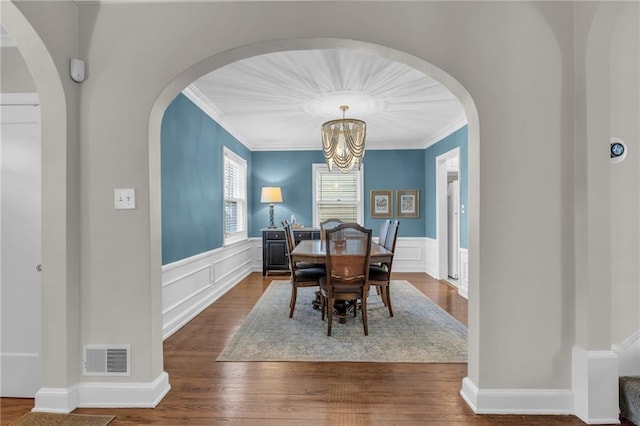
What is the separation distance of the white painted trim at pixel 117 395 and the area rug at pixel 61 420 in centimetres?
10

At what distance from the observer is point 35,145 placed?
6.91 ft

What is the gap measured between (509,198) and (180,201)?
3.00 m

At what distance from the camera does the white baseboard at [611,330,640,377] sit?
6.40 ft

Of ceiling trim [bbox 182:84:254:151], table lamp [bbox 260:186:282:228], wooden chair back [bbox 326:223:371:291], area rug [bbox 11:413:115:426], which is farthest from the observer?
table lamp [bbox 260:186:282:228]

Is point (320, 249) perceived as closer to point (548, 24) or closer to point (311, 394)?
point (311, 394)

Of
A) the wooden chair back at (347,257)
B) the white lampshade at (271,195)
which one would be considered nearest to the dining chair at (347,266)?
the wooden chair back at (347,257)

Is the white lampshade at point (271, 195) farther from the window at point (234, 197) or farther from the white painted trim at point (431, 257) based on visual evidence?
the white painted trim at point (431, 257)

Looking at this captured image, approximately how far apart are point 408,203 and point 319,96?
3.34 m

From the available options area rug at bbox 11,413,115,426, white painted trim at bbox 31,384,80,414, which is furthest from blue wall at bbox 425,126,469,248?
white painted trim at bbox 31,384,80,414

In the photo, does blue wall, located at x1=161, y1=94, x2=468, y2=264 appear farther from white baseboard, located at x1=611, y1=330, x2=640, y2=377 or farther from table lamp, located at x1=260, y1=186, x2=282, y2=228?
white baseboard, located at x1=611, y1=330, x2=640, y2=377

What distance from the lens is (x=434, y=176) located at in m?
5.86

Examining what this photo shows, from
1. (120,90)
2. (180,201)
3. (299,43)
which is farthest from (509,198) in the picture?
(180,201)

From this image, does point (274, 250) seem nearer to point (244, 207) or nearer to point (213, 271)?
point (244, 207)

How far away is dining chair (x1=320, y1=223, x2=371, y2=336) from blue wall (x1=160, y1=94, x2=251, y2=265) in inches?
61.7
